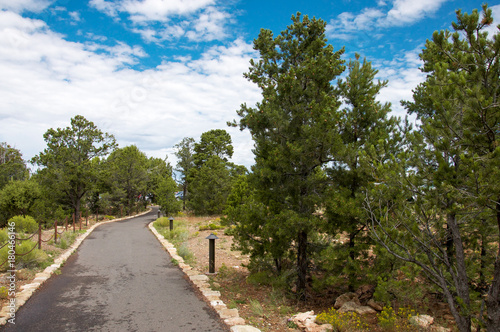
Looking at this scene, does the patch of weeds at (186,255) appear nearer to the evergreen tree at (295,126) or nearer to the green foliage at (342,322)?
the evergreen tree at (295,126)

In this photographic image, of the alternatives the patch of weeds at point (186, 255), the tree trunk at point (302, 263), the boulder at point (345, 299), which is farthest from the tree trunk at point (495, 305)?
the patch of weeds at point (186, 255)

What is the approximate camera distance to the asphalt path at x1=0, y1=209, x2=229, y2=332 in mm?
5258

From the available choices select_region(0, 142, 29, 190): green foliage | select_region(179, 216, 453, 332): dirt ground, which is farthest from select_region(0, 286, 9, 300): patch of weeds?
select_region(0, 142, 29, 190): green foliage

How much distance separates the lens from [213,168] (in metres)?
27.5

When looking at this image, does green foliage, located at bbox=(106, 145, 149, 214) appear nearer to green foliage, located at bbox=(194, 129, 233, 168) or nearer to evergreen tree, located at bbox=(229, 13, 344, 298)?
green foliage, located at bbox=(194, 129, 233, 168)

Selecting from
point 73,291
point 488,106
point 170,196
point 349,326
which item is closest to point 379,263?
point 349,326

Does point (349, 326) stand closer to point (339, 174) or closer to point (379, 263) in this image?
point (379, 263)

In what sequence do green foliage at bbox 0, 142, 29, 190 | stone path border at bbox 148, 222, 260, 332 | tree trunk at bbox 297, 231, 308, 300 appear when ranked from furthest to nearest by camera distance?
green foliage at bbox 0, 142, 29, 190
tree trunk at bbox 297, 231, 308, 300
stone path border at bbox 148, 222, 260, 332

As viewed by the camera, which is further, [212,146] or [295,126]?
[212,146]

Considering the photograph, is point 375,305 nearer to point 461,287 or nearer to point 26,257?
point 461,287

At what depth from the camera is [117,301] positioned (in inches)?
255

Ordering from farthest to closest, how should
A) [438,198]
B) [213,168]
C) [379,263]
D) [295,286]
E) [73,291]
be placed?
[213,168] → [295,286] → [73,291] → [379,263] → [438,198]

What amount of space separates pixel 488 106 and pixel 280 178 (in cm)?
440

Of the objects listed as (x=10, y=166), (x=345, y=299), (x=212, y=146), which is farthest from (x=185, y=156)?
(x=345, y=299)
